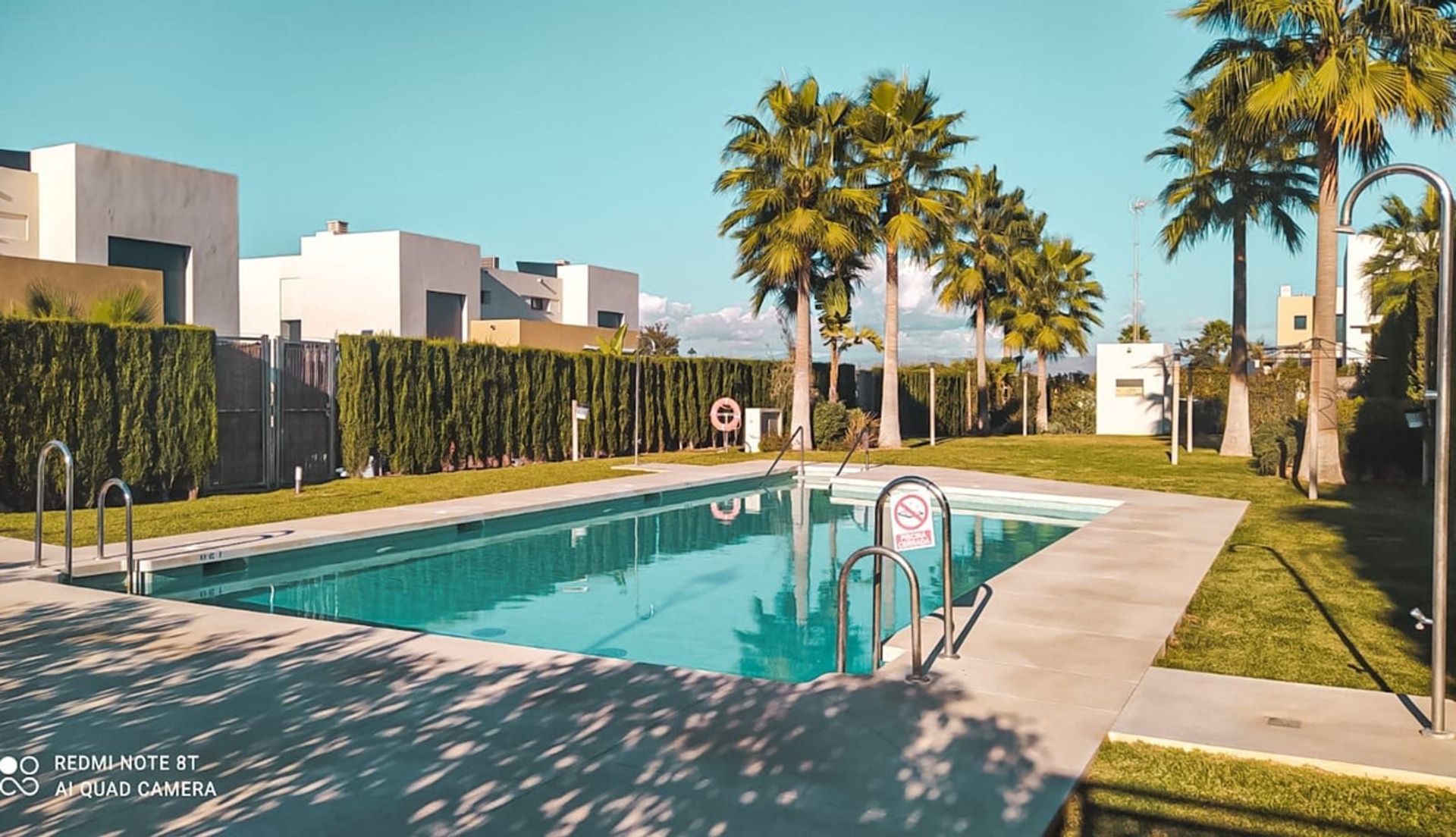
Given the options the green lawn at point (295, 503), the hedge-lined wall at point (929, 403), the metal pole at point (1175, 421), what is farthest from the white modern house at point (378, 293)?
the metal pole at point (1175, 421)

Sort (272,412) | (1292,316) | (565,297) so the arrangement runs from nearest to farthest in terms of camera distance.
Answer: (272,412) < (565,297) < (1292,316)

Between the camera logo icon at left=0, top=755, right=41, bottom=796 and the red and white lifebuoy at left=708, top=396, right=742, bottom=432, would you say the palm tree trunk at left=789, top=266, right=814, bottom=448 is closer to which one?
the red and white lifebuoy at left=708, top=396, right=742, bottom=432

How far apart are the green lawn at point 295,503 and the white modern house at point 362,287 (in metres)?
17.4

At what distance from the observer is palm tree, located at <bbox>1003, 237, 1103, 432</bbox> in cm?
3434

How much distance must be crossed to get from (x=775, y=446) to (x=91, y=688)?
19419mm

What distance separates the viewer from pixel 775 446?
24.0 meters

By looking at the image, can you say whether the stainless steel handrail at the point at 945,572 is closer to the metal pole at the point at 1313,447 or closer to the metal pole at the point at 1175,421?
the metal pole at the point at 1313,447

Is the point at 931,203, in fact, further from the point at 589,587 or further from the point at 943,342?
the point at 943,342

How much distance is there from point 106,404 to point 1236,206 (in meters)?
20.4

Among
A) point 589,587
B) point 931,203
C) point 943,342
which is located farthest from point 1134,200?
point 589,587

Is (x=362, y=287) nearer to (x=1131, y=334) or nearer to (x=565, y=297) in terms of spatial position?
(x=565, y=297)

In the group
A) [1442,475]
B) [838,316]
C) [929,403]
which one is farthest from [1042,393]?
[1442,475]

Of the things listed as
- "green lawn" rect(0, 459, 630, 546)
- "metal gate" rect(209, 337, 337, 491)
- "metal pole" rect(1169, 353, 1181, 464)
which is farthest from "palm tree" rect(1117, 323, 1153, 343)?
"metal gate" rect(209, 337, 337, 491)

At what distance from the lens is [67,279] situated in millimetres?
18234
